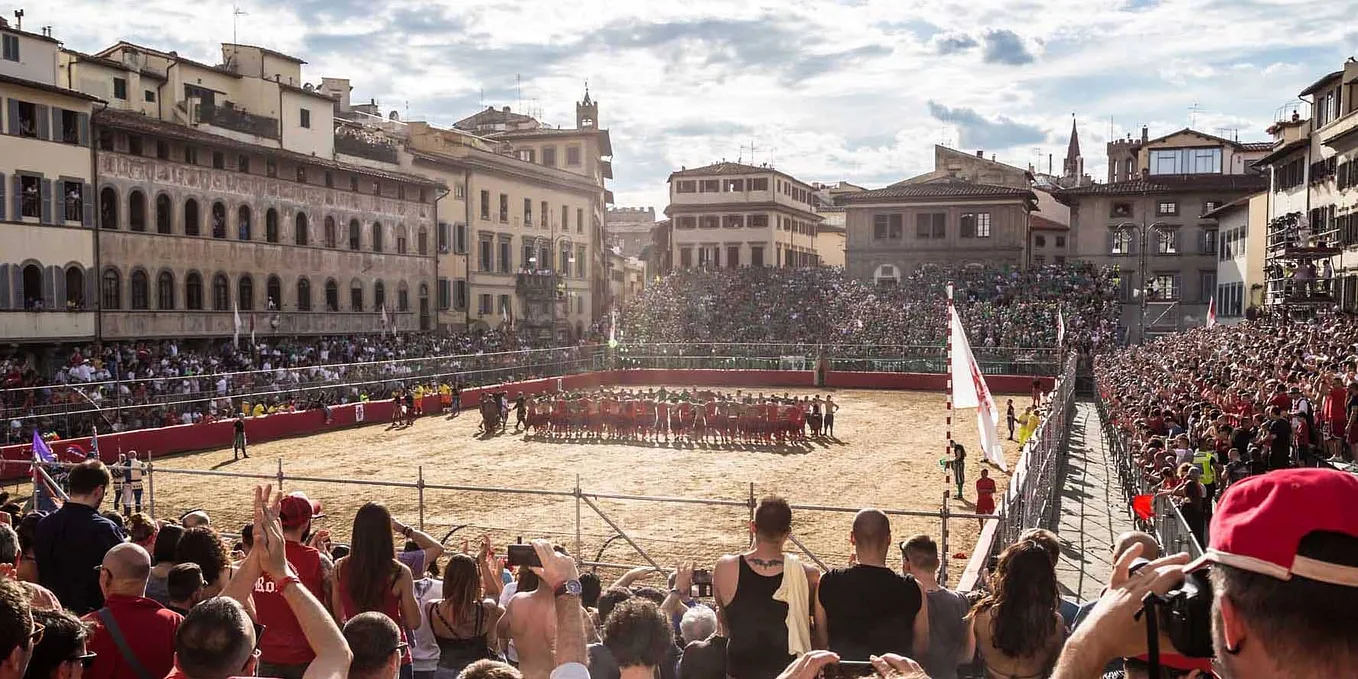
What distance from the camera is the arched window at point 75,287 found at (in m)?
39.0

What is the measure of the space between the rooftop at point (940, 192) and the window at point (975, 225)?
1.40 m

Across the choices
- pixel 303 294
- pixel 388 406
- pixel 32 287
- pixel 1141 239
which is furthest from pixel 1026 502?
pixel 1141 239

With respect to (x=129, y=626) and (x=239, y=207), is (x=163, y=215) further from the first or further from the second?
(x=129, y=626)

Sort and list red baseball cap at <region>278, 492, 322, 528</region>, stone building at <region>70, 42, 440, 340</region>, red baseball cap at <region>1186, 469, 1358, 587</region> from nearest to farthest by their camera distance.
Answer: red baseball cap at <region>1186, 469, 1358, 587</region> < red baseball cap at <region>278, 492, 322, 528</region> < stone building at <region>70, 42, 440, 340</region>

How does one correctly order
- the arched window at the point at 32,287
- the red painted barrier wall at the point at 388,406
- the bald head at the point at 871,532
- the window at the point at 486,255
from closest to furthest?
the bald head at the point at 871,532
the red painted barrier wall at the point at 388,406
the arched window at the point at 32,287
the window at the point at 486,255

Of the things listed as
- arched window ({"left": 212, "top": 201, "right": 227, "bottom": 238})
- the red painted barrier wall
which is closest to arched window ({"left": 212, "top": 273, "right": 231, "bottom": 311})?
arched window ({"left": 212, "top": 201, "right": 227, "bottom": 238})

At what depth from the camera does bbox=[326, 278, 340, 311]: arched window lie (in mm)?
52094

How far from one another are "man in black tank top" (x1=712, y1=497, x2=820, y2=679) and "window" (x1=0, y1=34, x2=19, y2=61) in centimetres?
4180

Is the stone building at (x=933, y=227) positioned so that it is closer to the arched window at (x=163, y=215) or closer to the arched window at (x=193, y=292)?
the arched window at (x=193, y=292)

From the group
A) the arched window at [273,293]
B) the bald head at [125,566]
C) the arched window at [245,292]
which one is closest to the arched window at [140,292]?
the arched window at [245,292]

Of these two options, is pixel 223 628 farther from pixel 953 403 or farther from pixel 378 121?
pixel 378 121

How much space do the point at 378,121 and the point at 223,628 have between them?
231ft

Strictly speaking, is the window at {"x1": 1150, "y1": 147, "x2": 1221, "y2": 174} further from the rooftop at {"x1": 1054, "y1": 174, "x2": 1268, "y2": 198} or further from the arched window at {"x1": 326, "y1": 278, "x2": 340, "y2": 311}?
the arched window at {"x1": 326, "y1": 278, "x2": 340, "y2": 311}

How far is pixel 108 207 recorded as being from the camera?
1603 inches
